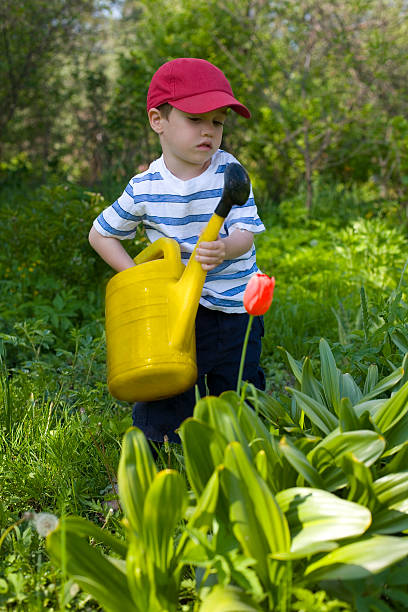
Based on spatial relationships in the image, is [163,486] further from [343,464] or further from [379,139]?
[379,139]

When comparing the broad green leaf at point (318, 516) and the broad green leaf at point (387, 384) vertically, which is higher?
the broad green leaf at point (387, 384)

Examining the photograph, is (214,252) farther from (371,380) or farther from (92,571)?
(92,571)

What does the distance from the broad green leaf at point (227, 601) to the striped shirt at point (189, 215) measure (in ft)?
3.18

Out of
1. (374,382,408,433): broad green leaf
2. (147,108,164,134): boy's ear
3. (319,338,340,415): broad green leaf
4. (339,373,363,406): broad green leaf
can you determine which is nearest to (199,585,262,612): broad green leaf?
(374,382,408,433): broad green leaf

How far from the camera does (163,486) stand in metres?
1.15

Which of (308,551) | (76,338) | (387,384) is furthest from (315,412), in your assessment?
(76,338)

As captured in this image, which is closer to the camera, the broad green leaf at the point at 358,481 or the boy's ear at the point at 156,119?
the broad green leaf at the point at 358,481

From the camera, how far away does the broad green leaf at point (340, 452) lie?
1.29 meters

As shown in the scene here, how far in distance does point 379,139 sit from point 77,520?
5.57 meters

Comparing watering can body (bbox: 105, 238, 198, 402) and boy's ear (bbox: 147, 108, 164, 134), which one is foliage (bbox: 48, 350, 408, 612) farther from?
boy's ear (bbox: 147, 108, 164, 134)

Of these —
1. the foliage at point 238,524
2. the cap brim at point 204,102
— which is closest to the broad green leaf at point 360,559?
the foliage at point 238,524

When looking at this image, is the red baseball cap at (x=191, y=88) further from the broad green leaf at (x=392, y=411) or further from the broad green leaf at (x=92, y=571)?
the broad green leaf at (x=92, y=571)

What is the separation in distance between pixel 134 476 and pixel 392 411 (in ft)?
2.13

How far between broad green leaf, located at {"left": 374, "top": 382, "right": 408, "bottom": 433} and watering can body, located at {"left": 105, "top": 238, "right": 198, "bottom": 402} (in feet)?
1.64
